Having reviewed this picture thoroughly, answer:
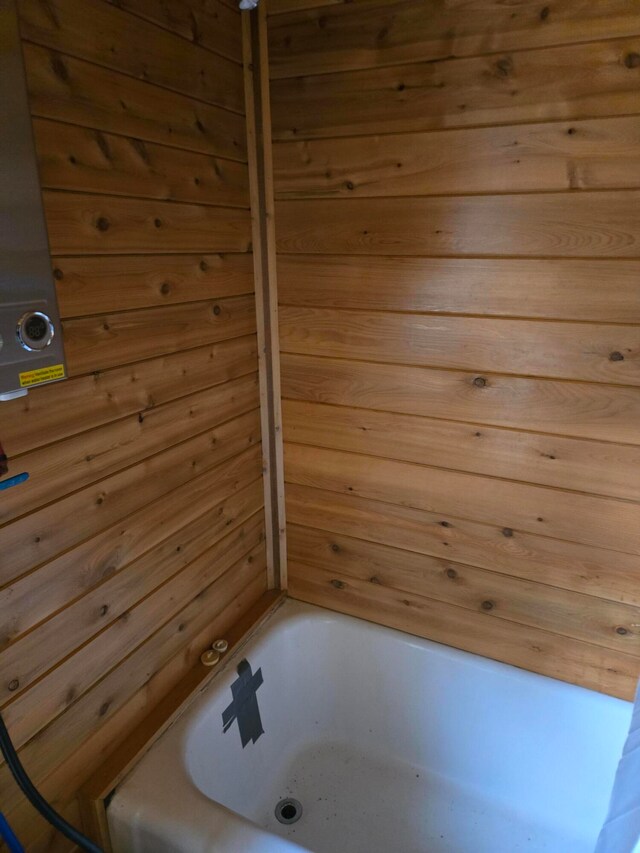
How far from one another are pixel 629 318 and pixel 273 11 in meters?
1.13

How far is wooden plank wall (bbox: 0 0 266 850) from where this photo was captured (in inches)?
42.9

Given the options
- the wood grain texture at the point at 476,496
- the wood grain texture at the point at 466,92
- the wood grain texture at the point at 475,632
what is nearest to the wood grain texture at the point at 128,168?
the wood grain texture at the point at 466,92

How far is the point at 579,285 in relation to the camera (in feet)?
4.37

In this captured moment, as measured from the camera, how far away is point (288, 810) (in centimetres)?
171

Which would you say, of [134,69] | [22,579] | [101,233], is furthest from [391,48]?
[22,579]

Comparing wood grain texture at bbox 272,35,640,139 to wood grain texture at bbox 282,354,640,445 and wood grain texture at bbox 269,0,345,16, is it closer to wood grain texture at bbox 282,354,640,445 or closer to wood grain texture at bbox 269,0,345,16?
wood grain texture at bbox 269,0,345,16

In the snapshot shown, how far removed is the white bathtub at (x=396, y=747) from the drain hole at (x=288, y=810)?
0.05ft

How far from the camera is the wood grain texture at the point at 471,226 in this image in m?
1.28

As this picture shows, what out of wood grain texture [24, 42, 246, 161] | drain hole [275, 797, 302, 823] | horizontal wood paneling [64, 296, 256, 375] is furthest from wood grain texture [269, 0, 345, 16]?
drain hole [275, 797, 302, 823]

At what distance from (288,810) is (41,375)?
1.44m

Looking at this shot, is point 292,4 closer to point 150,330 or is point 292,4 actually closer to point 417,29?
point 417,29

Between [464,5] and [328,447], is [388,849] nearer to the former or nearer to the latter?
[328,447]

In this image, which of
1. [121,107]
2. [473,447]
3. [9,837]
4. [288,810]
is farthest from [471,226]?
[288,810]

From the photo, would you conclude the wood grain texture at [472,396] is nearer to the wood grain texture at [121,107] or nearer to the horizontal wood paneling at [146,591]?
the horizontal wood paneling at [146,591]
